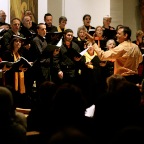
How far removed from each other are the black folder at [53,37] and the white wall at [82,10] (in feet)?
11.9

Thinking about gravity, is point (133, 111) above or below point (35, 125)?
above

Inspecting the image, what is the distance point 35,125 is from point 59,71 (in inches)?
180

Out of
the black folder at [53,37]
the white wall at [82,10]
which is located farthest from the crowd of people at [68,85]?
the white wall at [82,10]

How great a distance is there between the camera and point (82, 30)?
9.05 meters

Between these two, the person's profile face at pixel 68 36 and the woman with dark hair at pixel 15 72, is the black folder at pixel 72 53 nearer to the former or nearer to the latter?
the person's profile face at pixel 68 36


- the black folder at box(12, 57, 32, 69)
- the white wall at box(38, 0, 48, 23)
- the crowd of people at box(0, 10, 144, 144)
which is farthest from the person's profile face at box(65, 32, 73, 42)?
the white wall at box(38, 0, 48, 23)

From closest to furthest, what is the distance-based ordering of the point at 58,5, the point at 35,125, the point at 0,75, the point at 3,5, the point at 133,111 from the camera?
the point at 133,111
the point at 35,125
the point at 0,75
the point at 3,5
the point at 58,5

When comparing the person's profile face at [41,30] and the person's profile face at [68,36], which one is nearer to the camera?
the person's profile face at [41,30]

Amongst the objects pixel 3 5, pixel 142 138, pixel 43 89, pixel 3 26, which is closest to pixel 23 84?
pixel 3 26

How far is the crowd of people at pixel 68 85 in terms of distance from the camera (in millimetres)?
2826

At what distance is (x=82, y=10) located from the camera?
1210cm

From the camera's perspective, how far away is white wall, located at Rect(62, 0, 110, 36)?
1187 centimetres

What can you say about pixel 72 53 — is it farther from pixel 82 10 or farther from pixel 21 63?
pixel 82 10

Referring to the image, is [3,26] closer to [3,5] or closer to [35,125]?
[3,5]
